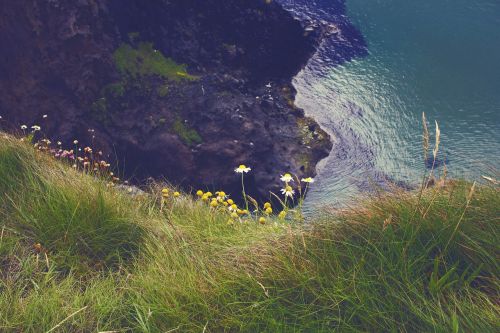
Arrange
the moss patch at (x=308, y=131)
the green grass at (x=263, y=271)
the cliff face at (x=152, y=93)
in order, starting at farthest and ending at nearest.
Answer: the moss patch at (x=308, y=131), the cliff face at (x=152, y=93), the green grass at (x=263, y=271)

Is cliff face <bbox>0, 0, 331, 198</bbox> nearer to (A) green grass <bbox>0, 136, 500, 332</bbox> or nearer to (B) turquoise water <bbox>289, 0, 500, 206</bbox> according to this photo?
(B) turquoise water <bbox>289, 0, 500, 206</bbox>

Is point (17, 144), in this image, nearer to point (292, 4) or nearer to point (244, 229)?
point (244, 229)

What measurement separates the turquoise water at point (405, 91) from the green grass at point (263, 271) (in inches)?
165

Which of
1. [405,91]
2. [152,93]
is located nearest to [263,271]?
[152,93]

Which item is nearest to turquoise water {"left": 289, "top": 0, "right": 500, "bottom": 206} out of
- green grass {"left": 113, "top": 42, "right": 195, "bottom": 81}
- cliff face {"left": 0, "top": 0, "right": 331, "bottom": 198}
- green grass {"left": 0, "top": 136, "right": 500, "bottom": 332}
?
cliff face {"left": 0, "top": 0, "right": 331, "bottom": 198}

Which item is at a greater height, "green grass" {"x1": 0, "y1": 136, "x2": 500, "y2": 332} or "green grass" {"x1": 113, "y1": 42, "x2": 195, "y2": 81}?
"green grass" {"x1": 113, "y1": 42, "x2": 195, "y2": 81}

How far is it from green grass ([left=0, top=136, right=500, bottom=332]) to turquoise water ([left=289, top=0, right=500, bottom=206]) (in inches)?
165

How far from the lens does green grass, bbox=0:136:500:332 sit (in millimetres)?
3633

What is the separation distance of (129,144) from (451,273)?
632 cm

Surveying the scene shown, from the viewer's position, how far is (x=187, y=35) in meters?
10.4

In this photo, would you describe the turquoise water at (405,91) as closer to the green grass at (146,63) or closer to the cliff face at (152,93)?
the cliff face at (152,93)

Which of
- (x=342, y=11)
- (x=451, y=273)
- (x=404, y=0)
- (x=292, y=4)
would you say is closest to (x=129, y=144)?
(x=451, y=273)

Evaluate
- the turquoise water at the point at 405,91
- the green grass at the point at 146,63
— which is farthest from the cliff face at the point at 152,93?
the turquoise water at the point at 405,91

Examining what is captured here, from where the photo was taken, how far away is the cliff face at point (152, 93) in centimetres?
864
